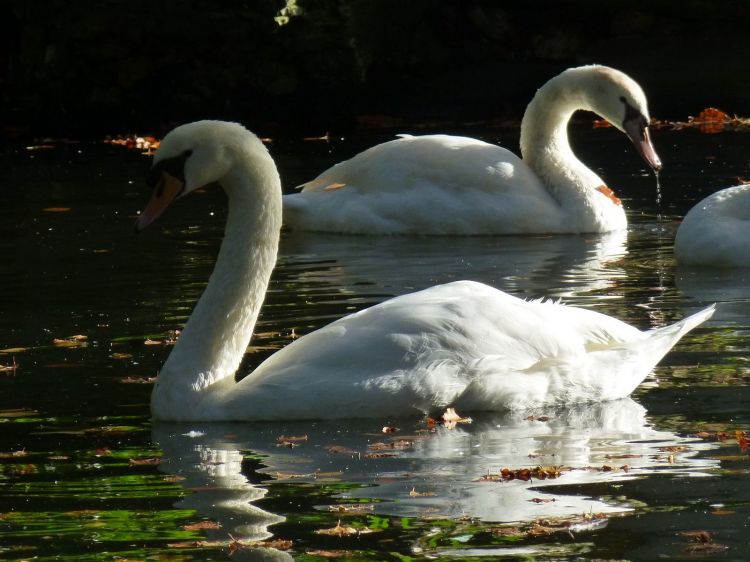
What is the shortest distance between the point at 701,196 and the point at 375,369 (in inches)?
310

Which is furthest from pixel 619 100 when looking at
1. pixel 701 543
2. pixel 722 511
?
pixel 701 543

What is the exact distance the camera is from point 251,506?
5.65 meters

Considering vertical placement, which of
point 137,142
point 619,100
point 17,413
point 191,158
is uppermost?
point 137,142

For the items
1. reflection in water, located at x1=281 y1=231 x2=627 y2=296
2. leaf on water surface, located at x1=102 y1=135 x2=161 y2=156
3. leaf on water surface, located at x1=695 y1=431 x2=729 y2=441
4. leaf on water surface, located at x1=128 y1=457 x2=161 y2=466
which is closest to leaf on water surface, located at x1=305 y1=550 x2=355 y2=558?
leaf on water surface, located at x1=128 y1=457 x2=161 y2=466

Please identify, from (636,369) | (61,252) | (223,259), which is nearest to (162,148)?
(223,259)

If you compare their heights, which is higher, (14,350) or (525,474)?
(14,350)

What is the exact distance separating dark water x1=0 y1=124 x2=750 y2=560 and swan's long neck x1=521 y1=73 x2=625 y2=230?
4.33 feet

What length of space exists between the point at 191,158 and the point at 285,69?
14080 millimetres

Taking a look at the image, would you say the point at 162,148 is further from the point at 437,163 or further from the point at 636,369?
the point at 437,163

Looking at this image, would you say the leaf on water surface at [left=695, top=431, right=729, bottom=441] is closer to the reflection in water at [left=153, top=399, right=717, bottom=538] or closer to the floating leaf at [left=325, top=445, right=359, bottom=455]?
the reflection in water at [left=153, top=399, right=717, bottom=538]

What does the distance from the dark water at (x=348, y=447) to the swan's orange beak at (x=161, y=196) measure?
2.73ft

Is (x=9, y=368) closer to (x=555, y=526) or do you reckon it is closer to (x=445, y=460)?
(x=445, y=460)

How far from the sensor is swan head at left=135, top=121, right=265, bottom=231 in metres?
7.04

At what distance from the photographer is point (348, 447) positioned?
6441 mm
